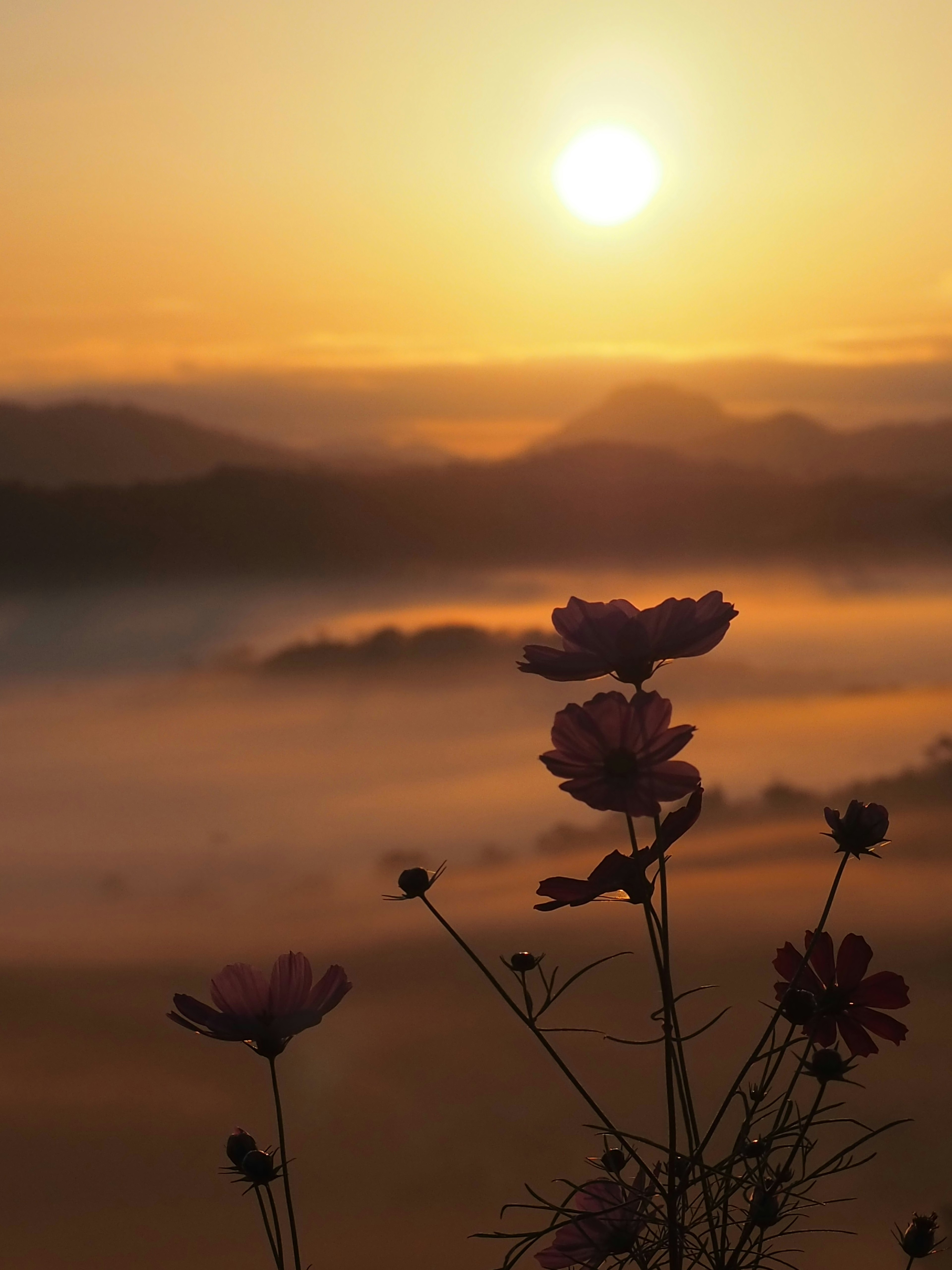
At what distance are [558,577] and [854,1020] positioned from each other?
34.5ft

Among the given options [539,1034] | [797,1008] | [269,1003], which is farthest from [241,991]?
[797,1008]

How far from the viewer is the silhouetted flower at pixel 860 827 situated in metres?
0.57

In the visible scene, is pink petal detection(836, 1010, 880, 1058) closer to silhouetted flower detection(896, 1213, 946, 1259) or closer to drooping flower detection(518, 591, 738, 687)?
silhouetted flower detection(896, 1213, 946, 1259)

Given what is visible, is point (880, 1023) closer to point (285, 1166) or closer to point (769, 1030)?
point (769, 1030)

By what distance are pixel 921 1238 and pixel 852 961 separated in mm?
121

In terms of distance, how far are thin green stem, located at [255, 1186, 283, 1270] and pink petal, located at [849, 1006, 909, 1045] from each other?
27 cm

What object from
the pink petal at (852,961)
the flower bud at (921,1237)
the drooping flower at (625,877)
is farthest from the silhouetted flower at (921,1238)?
the drooping flower at (625,877)

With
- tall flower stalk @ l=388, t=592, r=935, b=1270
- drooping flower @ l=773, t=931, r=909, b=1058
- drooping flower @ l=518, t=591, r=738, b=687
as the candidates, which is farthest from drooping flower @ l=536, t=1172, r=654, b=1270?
drooping flower @ l=518, t=591, r=738, b=687

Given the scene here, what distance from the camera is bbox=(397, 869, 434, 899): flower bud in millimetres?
566

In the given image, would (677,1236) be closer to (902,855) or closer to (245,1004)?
(245,1004)

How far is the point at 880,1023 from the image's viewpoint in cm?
60

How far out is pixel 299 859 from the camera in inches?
124

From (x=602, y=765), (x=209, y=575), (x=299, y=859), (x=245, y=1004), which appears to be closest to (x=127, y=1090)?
(x=299, y=859)

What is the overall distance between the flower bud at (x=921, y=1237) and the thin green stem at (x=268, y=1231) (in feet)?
0.89
